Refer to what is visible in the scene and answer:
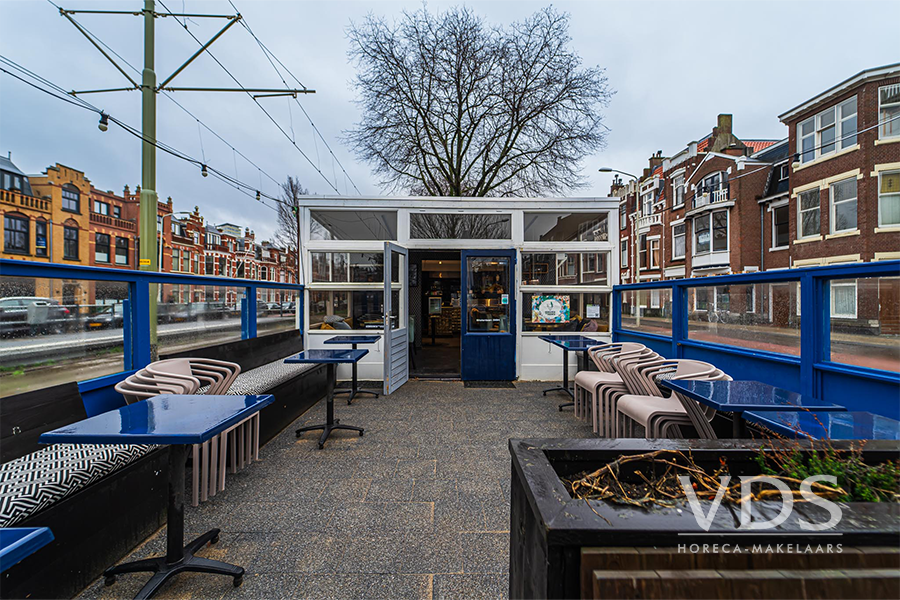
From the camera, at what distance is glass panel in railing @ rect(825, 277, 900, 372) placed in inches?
83.0

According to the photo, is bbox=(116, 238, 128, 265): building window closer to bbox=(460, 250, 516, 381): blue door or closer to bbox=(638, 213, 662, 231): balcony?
bbox=(460, 250, 516, 381): blue door

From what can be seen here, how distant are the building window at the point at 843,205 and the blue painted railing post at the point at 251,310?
18507mm

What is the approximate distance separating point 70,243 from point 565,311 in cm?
3687

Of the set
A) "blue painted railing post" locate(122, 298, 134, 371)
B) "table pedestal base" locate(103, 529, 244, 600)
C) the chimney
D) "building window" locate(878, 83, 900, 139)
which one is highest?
the chimney

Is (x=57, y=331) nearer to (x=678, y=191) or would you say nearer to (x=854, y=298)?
(x=854, y=298)

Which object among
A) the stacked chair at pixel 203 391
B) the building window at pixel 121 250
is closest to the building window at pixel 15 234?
the building window at pixel 121 250

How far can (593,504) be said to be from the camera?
34.4 inches

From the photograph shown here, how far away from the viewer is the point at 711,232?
19453 millimetres

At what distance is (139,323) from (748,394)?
4.02 meters

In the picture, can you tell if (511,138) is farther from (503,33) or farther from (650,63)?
(650,63)

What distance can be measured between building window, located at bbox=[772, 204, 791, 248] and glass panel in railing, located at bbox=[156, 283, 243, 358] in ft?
68.3

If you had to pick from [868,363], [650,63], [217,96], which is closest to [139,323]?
[868,363]

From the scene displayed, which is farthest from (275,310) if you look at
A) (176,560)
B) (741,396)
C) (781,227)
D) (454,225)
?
(781,227)

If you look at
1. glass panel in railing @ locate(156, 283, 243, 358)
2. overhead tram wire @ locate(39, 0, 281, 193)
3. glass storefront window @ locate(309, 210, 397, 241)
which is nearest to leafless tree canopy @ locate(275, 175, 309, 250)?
overhead tram wire @ locate(39, 0, 281, 193)
